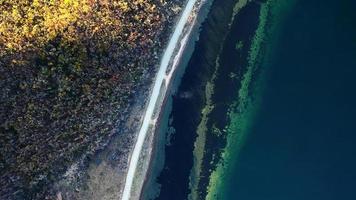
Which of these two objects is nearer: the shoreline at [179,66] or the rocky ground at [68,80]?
the rocky ground at [68,80]

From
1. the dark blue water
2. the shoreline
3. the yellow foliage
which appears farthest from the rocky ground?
the dark blue water

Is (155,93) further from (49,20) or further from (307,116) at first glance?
(307,116)

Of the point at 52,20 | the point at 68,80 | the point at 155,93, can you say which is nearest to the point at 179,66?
the point at 155,93

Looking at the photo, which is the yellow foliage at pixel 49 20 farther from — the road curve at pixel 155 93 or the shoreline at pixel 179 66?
the shoreline at pixel 179 66

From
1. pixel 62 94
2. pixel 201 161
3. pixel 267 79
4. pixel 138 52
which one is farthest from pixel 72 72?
pixel 267 79

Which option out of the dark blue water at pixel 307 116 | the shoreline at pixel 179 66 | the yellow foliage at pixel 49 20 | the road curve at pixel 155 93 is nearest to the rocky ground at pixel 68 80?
the yellow foliage at pixel 49 20
